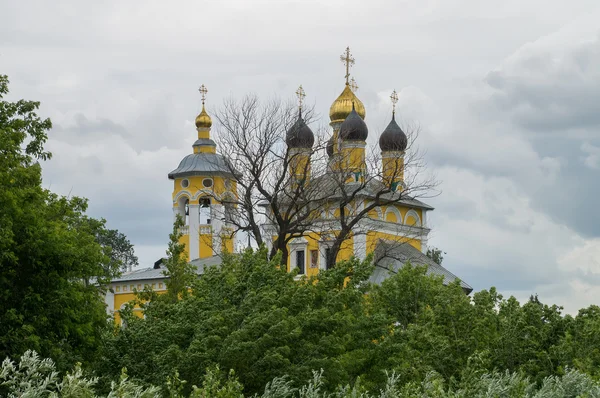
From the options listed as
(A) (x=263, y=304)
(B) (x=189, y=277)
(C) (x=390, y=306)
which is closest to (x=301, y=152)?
(C) (x=390, y=306)

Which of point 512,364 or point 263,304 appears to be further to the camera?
point 512,364

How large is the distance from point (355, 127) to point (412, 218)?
6163mm

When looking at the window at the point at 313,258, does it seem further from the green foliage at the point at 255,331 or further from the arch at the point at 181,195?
the green foliage at the point at 255,331

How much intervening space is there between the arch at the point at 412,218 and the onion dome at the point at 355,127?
15.9 feet

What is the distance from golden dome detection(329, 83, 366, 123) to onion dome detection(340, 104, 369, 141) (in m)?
3.14

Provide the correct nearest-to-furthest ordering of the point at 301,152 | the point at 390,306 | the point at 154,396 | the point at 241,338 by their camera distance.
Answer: the point at 154,396 → the point at 241,338 → the point at 390,306 → the point at 301,152

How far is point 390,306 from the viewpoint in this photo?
1190 inches

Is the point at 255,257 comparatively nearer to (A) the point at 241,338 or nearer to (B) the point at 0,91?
(A) the point at 241,338

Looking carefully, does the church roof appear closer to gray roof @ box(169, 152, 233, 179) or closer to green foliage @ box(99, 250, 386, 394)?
gray roof @ box(169, 152, 233, 179)

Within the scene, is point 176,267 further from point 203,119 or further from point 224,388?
point 203,119

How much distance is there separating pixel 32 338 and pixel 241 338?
12.9 feet

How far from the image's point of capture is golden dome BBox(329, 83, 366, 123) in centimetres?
5566

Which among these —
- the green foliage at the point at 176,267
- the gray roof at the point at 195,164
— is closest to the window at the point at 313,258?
the gray roof at the point at 195,164

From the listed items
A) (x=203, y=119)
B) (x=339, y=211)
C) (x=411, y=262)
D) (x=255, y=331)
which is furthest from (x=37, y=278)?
(x=203, y=119)
